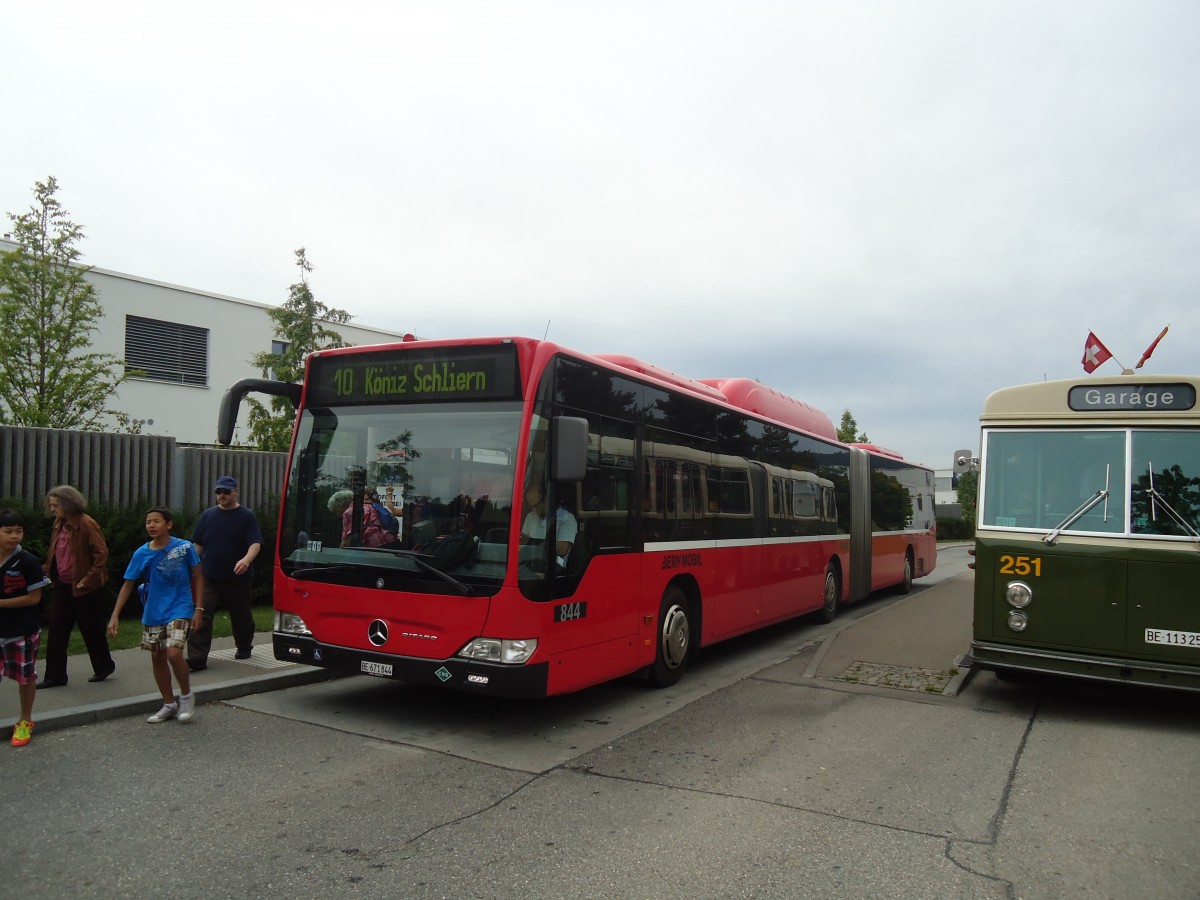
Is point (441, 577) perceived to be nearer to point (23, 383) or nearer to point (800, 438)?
point (800, 438)

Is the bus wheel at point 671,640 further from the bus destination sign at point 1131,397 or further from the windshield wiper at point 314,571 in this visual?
the bus destination sign at point 1131,397

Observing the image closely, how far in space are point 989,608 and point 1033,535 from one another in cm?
75

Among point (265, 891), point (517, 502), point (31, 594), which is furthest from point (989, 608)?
point (31, 594)

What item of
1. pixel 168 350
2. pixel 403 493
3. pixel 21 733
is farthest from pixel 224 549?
pixel 168 350

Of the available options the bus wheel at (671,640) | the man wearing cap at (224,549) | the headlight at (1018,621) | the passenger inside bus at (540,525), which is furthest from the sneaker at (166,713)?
the headlight at (1018,621)

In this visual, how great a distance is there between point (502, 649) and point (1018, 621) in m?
4.56

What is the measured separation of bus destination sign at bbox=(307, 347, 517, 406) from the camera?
669 cm

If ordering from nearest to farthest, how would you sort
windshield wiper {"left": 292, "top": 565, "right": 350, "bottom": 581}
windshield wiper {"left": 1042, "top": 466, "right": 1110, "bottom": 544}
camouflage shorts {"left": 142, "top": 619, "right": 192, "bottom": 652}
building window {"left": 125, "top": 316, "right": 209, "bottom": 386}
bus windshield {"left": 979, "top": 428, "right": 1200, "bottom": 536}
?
camouflage shorts {"left": 142, "top": 619, "right": 192, "bottom": 652} → windshield wiper {"left": 292, "top": 565, "right": 350, "bottom": 581} → bus windshield {"left": 979, "top": 428, "right": 1200, "bottom": 536} → windshield wiper {"left": 1042, "top": 466, "right": 1110, "bottom": 544} → building window {"left": 125, "top": 316, "right": 209, "bottom": 386}

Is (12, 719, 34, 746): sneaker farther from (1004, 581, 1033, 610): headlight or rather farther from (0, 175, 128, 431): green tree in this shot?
(0, 175, 128, 431): green tree

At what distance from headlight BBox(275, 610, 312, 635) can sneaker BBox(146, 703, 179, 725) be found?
0.94m

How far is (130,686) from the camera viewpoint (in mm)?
7629

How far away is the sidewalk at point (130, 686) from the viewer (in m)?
6.73

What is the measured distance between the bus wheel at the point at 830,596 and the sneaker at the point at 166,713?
9.54m

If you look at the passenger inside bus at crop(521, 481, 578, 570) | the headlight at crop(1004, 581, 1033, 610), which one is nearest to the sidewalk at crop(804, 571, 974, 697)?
the headlight at crop(1004, 581, 1033, 610)
